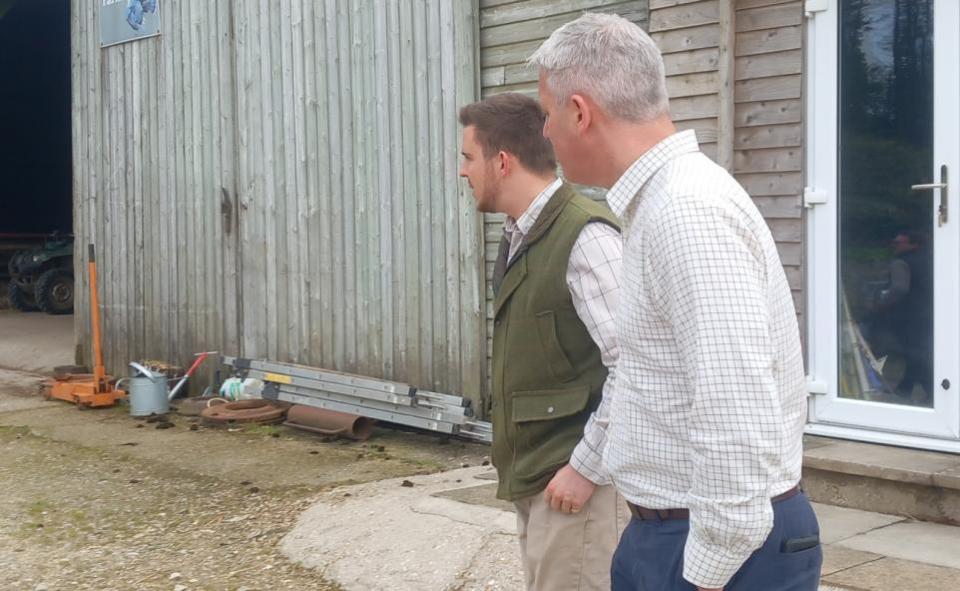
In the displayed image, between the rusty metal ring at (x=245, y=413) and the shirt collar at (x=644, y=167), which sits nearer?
the shirt collar at (x=644, y=167)

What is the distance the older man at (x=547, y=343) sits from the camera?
267 centimetres

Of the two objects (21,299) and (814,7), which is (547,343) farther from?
(21,299)

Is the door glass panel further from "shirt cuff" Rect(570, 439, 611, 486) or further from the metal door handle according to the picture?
"shirt cuff" Rect(570, 439, 611, 486)

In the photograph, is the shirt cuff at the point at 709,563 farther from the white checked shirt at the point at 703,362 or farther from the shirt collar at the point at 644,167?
the shirt collar at the point at 644,167

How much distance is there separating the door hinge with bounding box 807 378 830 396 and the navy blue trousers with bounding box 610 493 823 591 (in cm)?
404

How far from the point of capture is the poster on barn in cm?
1021

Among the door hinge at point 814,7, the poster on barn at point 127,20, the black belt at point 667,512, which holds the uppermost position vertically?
the poster on barn at point 127,20

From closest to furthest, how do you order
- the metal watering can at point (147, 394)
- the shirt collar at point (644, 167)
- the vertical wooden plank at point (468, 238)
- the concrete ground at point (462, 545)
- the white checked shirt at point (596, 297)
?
the shirt collar at point (644, 167) → the white checked shirt at point (596, 297) → the concrete ground at point (462, 545) → the vertical wooden plank at point (468, 238) → the metal watering can at point (147, 394)

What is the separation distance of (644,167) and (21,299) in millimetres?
17863

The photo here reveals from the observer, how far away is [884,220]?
5.64 metres

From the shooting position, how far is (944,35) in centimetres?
536

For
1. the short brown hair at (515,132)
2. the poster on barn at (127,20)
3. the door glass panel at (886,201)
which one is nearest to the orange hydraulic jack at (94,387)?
the poster on barn at (127,20)

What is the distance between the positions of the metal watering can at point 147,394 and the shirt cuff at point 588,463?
7.25 meters

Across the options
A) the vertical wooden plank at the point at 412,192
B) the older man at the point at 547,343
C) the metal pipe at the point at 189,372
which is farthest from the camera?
the metal pipe at the point at 189,372
